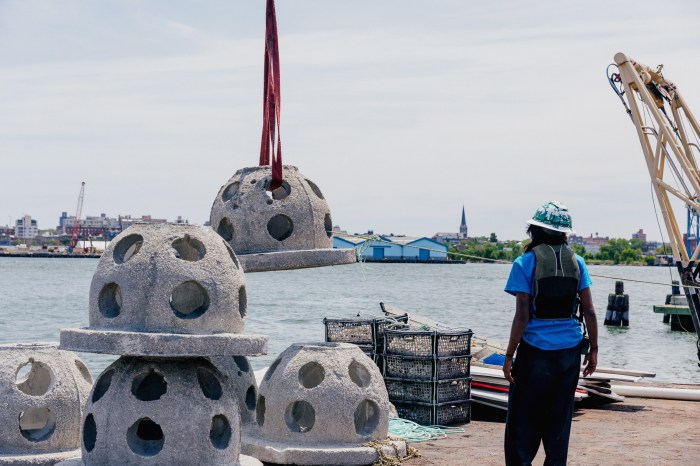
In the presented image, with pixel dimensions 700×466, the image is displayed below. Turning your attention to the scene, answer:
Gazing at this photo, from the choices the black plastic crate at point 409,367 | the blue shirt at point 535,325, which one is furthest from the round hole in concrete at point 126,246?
the black plastic crate at point 409,367

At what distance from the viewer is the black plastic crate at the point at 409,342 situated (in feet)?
41.3

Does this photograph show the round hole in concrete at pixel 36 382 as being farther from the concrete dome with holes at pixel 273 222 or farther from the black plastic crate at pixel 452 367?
the black plastic crate at pixel 452 367

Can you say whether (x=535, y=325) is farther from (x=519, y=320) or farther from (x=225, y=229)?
(x=225, y=229)

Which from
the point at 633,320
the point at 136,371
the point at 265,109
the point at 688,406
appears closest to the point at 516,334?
the point at 136,371

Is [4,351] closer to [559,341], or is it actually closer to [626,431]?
[559,341]

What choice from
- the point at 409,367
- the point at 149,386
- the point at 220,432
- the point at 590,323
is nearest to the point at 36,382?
the point at 149,386

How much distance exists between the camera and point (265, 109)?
10508 mm

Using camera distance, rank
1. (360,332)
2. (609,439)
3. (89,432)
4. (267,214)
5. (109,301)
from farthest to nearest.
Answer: (360,332), (609,439), (267,214), (89,432), (109,301)

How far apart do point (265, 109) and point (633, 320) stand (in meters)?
54.7

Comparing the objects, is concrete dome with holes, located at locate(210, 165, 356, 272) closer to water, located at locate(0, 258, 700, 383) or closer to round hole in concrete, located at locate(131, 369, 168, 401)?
round hole in concrete, located at locate(131, 369, 168, 401)

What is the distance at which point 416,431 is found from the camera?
11891 millimetres

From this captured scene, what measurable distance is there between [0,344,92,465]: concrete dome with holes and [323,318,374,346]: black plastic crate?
3.85 meters

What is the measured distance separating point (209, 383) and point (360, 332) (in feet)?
15.3

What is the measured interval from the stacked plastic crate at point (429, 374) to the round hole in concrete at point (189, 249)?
4180mm
